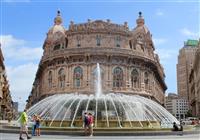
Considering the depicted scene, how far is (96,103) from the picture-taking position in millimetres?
29156

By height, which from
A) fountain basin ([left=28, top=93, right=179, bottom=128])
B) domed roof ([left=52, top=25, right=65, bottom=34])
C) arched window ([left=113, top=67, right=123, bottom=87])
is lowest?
fountain basin ([left=28, top=93, right=179, bottom=128])

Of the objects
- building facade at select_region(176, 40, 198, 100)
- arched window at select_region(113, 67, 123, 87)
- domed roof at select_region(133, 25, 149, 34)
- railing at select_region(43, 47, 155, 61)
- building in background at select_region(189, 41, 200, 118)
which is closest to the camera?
railing at select_region(43, 47, 155, 61)

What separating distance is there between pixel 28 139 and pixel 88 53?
44613 millimetres

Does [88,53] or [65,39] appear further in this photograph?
[65,39]

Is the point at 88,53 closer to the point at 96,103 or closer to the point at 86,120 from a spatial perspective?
the point at 96,103

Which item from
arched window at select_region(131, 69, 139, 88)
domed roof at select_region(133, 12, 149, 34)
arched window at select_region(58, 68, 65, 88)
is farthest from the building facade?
arched window at select_region(58, 68, 65, 88)

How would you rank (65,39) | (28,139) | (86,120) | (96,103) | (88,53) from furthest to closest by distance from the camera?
(65,39) → (88,53) → (96,103) → (86,120) → (28,139)

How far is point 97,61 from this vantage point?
62.1 meters

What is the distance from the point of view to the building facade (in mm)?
165500

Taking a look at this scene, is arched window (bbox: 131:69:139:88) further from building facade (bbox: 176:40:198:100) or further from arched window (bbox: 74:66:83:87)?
building facade (bbox: 176:40:198:100)

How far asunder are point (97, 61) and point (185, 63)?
113m

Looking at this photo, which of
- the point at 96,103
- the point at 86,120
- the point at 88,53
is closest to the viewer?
the point at 86,120

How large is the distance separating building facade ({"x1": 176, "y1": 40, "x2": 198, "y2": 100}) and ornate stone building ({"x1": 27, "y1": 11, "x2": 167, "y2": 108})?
100164 mm

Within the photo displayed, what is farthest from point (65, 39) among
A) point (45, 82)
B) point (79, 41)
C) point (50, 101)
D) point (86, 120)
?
point (86, 120)
